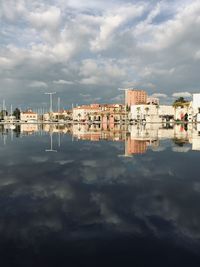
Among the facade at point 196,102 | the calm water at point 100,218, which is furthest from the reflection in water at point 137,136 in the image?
the facade at point 196,102

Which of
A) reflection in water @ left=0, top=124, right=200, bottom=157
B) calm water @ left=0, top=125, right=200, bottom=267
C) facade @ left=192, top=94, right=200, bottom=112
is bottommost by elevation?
calm water @ left=0, top=125, right=200, bottom=267

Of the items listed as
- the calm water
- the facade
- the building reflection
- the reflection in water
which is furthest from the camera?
the facade

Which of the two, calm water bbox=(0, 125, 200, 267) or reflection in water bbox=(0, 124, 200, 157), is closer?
calm water bbox=(0, 125, 200, 267)

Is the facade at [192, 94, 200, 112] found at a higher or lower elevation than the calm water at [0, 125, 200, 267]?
higher

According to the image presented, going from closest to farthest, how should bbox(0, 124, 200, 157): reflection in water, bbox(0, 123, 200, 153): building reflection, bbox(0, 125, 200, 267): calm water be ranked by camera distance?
bbox(0, 125, 200, 267): calm water, bbox(0, 124, 200, 157): reflection in water, bbox(0, 123, 200, 153): building reflection

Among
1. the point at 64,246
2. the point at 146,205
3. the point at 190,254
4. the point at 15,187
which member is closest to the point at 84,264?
the point at 64,246

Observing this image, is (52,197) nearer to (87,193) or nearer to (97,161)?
(87,193)

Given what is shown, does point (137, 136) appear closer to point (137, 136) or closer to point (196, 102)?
point (137, 136)

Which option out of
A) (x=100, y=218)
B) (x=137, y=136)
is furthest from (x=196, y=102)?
(x=100, y=218)

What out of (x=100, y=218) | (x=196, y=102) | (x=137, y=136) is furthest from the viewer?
(x=196, y=102)

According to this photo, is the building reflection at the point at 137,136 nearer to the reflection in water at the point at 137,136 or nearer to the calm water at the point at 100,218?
the reflection in water at the point at 137,136

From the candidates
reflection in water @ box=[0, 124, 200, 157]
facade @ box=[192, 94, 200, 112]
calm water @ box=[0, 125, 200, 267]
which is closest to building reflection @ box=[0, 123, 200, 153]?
reflection in water @ box=[0, 124, 200, 157]

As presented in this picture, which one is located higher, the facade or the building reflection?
the facade

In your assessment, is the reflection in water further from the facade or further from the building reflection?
the facade
